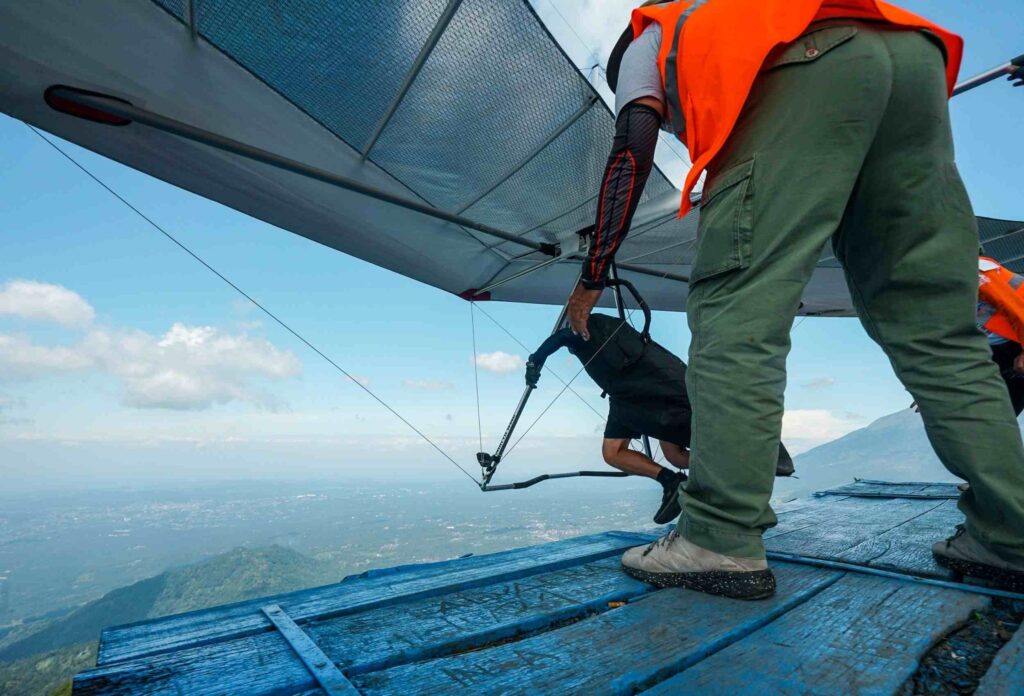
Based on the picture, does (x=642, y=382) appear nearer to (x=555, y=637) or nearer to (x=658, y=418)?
(x=658, y=418)

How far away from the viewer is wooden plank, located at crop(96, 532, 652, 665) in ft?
3.23

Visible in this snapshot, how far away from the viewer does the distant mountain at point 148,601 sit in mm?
59219

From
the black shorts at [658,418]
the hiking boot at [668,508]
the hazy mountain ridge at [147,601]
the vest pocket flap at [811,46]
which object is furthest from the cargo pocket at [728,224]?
the hazy mountain ridge at [147,601]

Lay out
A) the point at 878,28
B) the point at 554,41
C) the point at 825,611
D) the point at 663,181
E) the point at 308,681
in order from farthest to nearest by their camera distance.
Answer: the point at 663,181 → the point at 554,41 → the point at 878,28 → the point at 825,611 → the point at 308,681

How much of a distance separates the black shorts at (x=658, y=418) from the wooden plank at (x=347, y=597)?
1016 mm

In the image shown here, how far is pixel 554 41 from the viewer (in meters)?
2.89

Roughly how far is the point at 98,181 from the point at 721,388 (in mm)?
5337

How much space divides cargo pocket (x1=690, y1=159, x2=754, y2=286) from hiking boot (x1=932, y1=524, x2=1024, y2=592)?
1.05m

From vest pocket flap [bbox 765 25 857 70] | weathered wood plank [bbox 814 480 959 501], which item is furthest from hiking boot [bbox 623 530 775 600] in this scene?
weathered wood plank [bbox 814 480 959 501]

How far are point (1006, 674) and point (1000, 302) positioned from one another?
3109mm

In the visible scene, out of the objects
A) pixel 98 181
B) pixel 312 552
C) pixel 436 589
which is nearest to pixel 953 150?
pixel 436 589

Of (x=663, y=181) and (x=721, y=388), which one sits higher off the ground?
(x=663, y=181)

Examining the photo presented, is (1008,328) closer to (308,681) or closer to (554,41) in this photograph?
(554,41)

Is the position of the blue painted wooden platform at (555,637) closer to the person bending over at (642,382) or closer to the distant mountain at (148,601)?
the person bending over at (642,382)
